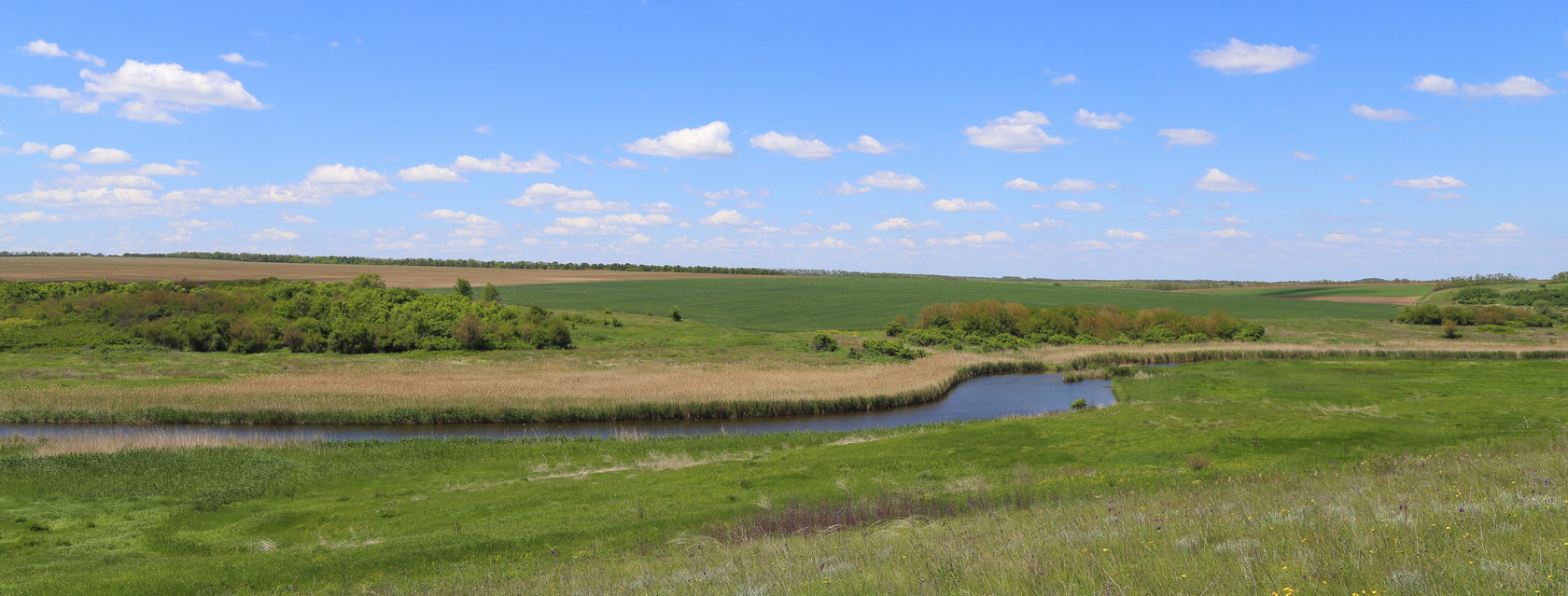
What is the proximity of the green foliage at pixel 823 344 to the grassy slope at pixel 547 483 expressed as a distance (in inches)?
1282

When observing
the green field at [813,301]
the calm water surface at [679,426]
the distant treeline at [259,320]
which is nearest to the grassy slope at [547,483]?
the calm water surface at [679,426]

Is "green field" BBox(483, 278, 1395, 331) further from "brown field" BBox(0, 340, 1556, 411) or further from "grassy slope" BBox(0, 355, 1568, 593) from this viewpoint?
"grassy slope" BBox(0, 355, 1568, 593)

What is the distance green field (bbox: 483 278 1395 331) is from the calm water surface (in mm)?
43831

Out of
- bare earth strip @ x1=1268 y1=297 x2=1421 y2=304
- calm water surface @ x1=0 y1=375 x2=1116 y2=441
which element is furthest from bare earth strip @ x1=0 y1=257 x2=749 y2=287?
bare earth strip @ x1=1268 y1=297 x2=1421 y2=304

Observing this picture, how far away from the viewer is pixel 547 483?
88.7ft

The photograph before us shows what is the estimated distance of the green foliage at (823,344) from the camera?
71.2 meters

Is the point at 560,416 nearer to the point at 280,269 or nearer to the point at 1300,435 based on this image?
the point at 1300,435

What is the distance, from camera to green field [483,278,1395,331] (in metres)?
108

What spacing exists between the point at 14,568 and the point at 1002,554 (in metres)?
20.2

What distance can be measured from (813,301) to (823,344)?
191ft

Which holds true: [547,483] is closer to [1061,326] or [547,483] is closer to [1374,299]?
[1061,326]

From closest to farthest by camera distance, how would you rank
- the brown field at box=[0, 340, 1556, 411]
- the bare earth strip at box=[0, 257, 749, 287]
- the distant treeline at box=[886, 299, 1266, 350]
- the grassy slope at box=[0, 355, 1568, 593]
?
the grassy slope at box=[0, 355, 1568, 593] < the brown field at box=[0, 340, 1556, 411] < the distant treeline at box=[886, 299, 1266, 350] < the bare earth strip at box=[0, 257, 749, 287]

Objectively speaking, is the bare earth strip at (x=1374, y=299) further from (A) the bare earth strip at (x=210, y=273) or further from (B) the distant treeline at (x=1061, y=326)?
(A) the bare earth strip at (x=210, y=273)

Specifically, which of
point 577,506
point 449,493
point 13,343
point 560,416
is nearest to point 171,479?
point 449,493
